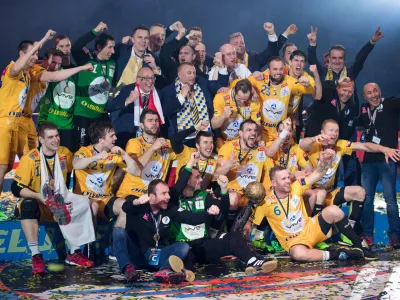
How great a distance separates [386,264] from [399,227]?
3.06 feet

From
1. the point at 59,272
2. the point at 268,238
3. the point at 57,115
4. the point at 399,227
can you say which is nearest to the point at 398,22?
the point at 399,227

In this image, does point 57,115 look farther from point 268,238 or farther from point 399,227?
point 399,227

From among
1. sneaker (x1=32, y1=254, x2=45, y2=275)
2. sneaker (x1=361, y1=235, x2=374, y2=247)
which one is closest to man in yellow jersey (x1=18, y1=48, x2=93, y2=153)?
sneaker (x1=32, y1=254, x2=45, y2=275)

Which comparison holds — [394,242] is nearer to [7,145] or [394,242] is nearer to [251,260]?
[251,260]

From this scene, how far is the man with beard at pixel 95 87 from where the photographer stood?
6.55 meters

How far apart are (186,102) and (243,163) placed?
3.19 feet

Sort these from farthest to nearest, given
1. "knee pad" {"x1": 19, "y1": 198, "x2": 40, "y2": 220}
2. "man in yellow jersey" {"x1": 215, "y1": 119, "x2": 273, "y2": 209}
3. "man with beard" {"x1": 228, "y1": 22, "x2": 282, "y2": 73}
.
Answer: "man with beard" {"x1": 228, "y1": 22, "x2": 282, "y2": 73}
"man in yellow jersey" {"x1": 215, "y1": 119, "x2": 273, "y2": 209}
"knee pad" {"x1": 19, "y1": 198, "x2": 40, "y2": 220}

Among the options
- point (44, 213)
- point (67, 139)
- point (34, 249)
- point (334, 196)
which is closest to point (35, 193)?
point (44, 213)

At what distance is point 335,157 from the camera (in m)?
6.55

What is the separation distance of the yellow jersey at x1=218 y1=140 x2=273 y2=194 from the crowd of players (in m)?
0.01

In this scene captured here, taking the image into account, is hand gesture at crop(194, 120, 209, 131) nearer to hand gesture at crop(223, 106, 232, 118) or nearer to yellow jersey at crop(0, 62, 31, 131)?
hand gesture at crop(223, 106, 232, 118)

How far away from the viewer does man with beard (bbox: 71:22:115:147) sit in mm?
6555

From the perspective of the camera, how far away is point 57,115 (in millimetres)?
6430

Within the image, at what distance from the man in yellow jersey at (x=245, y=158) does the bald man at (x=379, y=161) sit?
1090 millimetres
